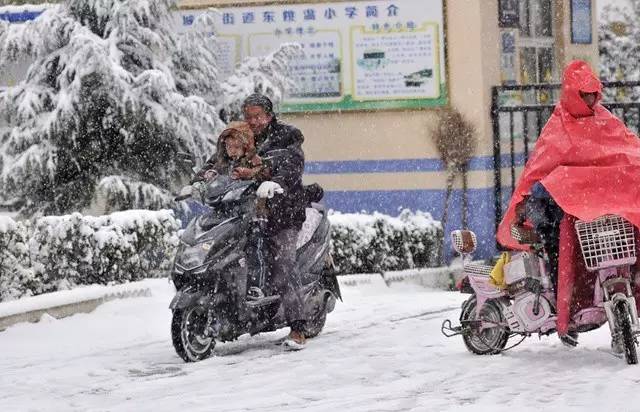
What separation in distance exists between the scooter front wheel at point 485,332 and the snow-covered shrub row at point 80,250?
13.5 ft

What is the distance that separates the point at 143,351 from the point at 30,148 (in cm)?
562

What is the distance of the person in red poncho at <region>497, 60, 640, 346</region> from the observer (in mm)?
8242

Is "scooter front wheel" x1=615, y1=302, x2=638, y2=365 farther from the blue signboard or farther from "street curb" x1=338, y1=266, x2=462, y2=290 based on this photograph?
the blue signboard

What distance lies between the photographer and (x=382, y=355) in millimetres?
9344

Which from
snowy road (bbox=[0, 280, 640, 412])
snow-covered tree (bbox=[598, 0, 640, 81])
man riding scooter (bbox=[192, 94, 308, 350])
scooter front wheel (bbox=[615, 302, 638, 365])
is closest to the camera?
snowy road (bbox=[0, 280, 640, 412])

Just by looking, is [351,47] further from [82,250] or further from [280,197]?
[280,197]

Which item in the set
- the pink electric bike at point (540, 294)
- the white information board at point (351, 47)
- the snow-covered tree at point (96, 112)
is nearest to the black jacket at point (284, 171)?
the pink electric bike at point (540, 294)

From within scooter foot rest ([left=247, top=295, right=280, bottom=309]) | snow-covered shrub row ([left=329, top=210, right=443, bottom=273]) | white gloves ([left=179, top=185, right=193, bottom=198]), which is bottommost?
snow-covered shrub row ([left=329, top=210, right=443, bottom=273])

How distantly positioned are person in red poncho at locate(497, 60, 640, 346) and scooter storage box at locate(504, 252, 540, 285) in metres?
0.10

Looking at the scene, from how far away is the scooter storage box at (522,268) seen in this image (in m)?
8.68

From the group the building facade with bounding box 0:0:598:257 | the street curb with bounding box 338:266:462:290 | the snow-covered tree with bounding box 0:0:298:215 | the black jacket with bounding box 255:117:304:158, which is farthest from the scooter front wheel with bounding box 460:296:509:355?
the building facade with bounding box 0:0:598:257

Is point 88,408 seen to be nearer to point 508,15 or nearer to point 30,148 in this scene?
point 30,148

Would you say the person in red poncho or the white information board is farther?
the white information board

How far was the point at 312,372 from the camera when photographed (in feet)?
28.6
